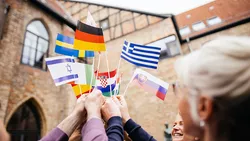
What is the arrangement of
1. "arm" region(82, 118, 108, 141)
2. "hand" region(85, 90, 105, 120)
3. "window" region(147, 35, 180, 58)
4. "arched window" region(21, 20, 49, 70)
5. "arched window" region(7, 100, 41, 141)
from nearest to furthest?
"arm" region(82, 118, 108, 141) → "hand" region(85, 90, 105, 120) → "arched window" region(7, 100, 41, 141) → "arched window" region(21, 20, 49, 70) → "window" region(147, 35, 180, 58)

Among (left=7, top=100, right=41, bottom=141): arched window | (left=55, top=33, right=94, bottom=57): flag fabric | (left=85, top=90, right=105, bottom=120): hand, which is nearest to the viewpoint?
(left=85, top=90, right=105, bottom=120): hand

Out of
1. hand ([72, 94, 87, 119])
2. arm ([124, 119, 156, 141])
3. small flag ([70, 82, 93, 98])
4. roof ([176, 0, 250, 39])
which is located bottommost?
arm ([124, 119, 156, 141])

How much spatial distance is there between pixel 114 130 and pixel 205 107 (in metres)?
0.55

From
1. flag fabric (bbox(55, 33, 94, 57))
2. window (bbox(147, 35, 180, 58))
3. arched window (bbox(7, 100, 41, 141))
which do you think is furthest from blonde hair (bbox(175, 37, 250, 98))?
window (bbox(147, 35, 180, 58))

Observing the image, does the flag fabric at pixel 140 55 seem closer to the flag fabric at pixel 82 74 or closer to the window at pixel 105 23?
the flag fabric at pixel 82 74

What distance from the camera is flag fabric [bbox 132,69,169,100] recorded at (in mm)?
2285

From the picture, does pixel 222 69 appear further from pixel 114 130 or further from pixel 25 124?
pixel 25 124

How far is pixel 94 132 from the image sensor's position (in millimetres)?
942

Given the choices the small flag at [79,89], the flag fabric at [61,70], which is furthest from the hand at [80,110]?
the flag fabric at [61,70]

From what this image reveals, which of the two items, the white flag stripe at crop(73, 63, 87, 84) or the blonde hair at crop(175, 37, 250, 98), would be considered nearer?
the blonde hair at crop(175, 37, 250, 98)

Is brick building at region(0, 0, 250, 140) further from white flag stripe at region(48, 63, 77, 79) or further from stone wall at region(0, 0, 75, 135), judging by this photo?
white flag stripe at region(48, 63, 77, 79)

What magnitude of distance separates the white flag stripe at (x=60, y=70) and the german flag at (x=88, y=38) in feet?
0.90

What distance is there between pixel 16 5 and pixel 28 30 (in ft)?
3.42

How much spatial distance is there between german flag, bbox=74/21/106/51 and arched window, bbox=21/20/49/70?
19.8ft
